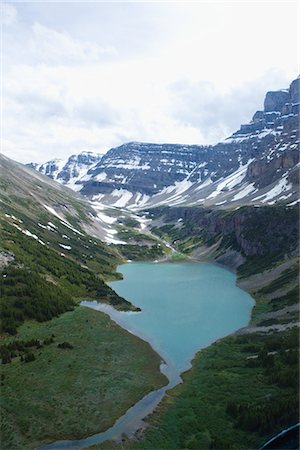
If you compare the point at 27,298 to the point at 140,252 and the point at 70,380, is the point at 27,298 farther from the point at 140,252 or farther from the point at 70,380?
the point at 140,252

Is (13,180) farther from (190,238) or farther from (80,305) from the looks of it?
(80,305)

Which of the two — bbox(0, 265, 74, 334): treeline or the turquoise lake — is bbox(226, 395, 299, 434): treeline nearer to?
the turquoise lake

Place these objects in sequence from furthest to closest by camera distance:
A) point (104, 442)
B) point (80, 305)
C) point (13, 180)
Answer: point (13, 180)
point (80, 305)
point (104, 442)

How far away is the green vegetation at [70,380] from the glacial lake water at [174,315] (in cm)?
137

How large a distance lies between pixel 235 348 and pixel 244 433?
63.0 feet

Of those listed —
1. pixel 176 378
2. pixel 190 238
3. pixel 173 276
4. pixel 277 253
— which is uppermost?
pixel 190 238

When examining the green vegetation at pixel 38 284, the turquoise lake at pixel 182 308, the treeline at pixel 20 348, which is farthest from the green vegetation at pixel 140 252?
the treeline at pixel 20 348

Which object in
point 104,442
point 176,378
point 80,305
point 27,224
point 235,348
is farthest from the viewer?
point 27,224

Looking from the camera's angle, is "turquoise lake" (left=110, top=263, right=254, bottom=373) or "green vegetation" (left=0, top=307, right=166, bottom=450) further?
"turquoise lake" (left=110, top=263, right=254, bottom=373)

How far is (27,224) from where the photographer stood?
344 ft

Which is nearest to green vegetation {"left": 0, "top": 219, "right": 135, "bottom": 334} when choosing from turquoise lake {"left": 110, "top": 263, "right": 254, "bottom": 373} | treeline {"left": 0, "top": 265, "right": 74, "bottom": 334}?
treeline {"left": 0, "top": 265, "right": 74, "bottom": 334}

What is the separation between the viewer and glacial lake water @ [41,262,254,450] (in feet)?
116

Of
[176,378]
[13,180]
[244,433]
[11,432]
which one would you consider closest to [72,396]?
[11,432]

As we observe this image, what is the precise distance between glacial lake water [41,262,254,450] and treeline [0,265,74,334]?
7177 mm
